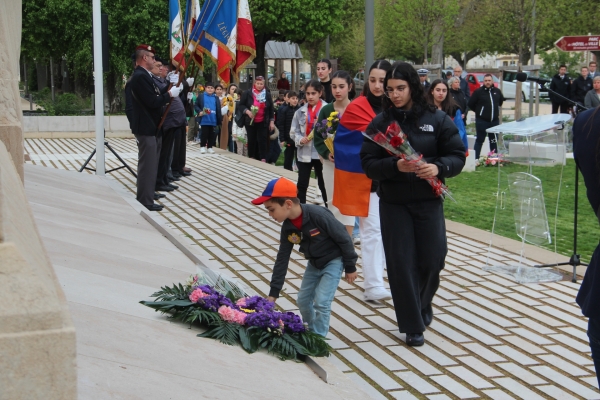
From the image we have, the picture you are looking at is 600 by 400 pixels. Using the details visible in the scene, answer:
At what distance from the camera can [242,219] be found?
1084cm

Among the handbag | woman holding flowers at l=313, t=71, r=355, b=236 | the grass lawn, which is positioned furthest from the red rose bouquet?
the handbag

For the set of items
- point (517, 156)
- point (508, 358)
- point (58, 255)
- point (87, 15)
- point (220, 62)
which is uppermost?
point (87, 15)

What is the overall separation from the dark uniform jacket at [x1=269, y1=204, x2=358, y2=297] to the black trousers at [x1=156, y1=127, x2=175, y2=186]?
8.30 metres

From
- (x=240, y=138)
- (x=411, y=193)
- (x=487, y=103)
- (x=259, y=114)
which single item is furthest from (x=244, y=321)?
(x=487, y=103)

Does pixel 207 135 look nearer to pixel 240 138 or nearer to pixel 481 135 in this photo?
pixel 240 138

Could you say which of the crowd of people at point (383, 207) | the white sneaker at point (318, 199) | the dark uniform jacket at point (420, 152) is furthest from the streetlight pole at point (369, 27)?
the dark uniform jacket at point (420, 152)

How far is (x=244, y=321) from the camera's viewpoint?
A: 5.02 m

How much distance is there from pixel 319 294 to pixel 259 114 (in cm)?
1238

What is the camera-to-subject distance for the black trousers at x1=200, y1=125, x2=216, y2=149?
64.0 feet

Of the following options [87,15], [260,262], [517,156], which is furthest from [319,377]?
[87,15]

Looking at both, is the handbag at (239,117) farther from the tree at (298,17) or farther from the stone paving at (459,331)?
the tree at (298,17)

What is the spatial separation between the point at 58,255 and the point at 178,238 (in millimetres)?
2729

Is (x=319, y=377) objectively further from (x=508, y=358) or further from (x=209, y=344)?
(x=508, y=358)

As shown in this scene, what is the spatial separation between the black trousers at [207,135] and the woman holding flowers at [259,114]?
50.5 inches
